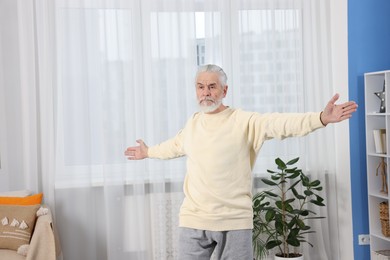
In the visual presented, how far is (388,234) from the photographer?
15.0ft

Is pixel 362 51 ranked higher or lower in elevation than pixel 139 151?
higher

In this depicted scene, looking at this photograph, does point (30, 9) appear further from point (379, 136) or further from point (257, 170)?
point (379, 136)

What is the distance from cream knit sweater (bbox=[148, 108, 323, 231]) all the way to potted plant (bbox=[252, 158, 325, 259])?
1732 millimetres

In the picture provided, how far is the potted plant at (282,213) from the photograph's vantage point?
4586mm

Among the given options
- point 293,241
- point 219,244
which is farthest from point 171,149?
point 293,241

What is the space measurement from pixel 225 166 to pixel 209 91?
0.38 metres

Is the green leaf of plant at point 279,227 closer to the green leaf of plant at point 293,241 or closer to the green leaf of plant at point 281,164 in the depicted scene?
the green leaf of plant at point 293,241

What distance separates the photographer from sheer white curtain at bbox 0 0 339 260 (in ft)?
15.0

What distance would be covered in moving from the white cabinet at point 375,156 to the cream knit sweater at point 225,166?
6.75ft

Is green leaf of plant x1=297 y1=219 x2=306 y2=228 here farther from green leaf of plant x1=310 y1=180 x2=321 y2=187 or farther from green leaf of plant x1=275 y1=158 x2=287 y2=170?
green leaf of plant x1=275 y1=158 x2=287 y2=170

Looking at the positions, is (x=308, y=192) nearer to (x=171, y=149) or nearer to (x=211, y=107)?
(x=171, y=149)

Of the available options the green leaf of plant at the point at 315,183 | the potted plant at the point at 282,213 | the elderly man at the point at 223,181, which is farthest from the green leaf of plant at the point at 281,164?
the elderly man at the point at 223,181

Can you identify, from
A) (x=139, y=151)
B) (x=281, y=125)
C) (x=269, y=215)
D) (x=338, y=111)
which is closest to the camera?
(x=338, y=111)

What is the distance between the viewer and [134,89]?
4684 mm
